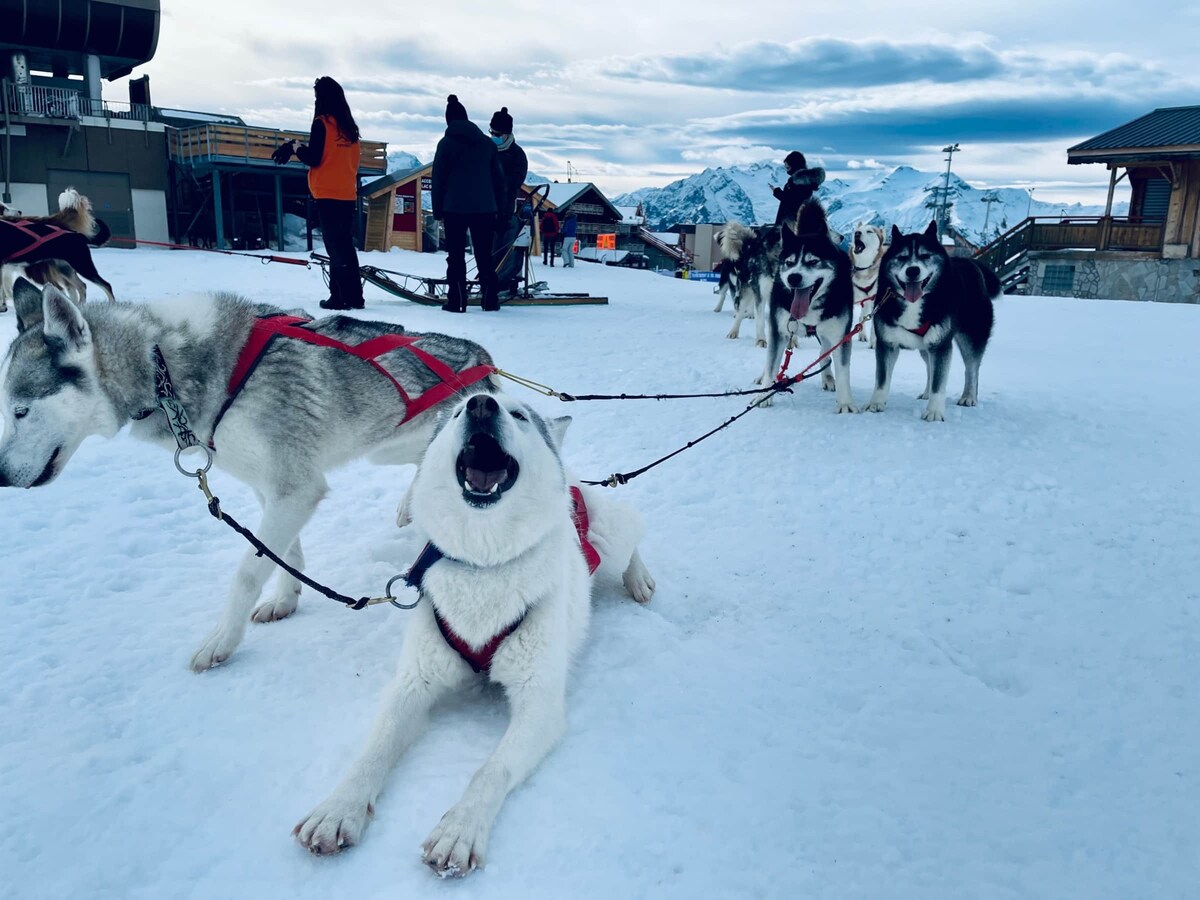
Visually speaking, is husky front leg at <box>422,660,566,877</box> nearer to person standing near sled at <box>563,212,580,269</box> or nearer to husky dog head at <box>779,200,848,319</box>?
husky dog head at <box>779,200,848,319</box>

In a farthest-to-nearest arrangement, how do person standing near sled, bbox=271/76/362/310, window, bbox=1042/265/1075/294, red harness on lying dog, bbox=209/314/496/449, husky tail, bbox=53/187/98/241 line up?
window, bbox=1042/265/1075/294
husky tail, bbox=53/187/98/241
person standing near sled, bbox=271/76/362/310
red harness on lying dog, bbox=209/314/496/449

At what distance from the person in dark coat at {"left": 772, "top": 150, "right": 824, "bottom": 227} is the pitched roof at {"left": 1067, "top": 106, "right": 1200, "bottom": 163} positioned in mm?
14439

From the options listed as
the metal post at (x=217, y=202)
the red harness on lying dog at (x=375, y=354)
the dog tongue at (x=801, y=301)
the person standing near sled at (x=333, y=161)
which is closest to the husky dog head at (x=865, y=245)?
the dog tongue at (x=801, y=301)

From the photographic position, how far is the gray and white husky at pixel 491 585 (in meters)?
1.72

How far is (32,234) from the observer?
5.85m

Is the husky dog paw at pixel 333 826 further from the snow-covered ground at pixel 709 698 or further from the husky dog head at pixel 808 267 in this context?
the husky dog head at pixel 808 267

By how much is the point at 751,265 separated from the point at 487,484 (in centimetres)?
661

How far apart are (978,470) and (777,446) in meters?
1.05

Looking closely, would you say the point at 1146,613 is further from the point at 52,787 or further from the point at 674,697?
the point at 52,787

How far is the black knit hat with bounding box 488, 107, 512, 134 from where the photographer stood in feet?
28.8

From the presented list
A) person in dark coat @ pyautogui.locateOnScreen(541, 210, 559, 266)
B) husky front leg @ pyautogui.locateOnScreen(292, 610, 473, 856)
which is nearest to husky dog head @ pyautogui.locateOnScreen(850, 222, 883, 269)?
husky front leg @ pyautogui.locateOnScreen(292, 610, 473, 856)

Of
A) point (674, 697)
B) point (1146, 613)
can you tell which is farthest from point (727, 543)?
point (1146, 613)

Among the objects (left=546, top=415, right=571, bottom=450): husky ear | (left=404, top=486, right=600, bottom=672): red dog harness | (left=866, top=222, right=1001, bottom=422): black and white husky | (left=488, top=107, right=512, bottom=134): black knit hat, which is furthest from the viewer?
(left=488, top=107, right=512, bottom=134): black knit hat

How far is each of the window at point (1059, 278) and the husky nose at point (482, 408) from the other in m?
21.0
